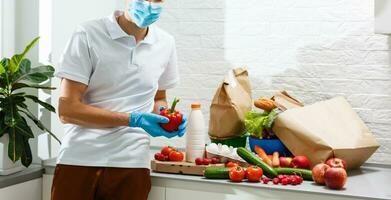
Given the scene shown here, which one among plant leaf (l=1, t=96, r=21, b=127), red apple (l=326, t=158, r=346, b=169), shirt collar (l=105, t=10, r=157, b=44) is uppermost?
shirt collar (l=105, t=10, r=157, b=44)

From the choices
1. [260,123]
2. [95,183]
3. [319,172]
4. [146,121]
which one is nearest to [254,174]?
[319,172]

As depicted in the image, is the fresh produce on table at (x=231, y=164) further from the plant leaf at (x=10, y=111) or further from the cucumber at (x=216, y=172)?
the plant leaf at (x=10, y=111)

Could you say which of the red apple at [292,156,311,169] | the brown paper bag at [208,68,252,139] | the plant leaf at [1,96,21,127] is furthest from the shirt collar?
the red apple at [292,156,311,169]

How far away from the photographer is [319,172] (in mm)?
2379

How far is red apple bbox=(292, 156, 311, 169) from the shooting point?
100 inches

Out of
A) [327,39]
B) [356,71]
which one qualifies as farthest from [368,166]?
[327,39]

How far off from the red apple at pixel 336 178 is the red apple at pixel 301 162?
232mm

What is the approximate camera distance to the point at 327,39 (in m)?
3.05

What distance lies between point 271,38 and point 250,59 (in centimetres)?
16

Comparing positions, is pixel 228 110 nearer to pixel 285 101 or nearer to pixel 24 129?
pixel 285 101

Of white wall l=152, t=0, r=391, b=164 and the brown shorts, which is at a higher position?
white wall l=152, t=0, r=391, b=164

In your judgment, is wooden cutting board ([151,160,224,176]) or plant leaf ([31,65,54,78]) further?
plant leaf ([31,65,54,78])

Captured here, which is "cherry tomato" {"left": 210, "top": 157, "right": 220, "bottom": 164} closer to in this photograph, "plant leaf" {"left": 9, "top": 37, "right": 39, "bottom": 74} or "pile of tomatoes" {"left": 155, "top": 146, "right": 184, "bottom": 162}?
"pile of tomatoes" {"left": 155, "top": 146, "right": 184, "bottom": 162}

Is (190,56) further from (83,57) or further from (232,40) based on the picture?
(83,57)
